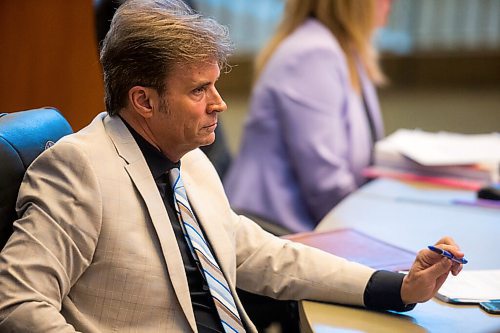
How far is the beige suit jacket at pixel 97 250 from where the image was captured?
1314 mm

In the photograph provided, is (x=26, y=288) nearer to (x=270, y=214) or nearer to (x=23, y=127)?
(x=23, y=127)

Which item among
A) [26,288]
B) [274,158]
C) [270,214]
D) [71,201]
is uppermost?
[71,201]

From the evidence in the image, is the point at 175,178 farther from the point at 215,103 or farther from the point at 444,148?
the point at 444,148

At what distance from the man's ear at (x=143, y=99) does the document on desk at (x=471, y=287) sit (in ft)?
2.14

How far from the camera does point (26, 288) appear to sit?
130 cm

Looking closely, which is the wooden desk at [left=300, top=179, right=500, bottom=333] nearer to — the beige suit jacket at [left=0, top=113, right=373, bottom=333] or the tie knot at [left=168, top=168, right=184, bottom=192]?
the beige suit jacket at [left=0, top=113, right=373, bottom=333]

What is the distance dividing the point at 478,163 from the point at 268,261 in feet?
4.40

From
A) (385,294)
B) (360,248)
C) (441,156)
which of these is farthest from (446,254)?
(441,156)

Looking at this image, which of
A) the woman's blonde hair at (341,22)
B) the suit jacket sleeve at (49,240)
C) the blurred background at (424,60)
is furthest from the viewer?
the blurred background at (424,60)

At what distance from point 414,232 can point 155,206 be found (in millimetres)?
895

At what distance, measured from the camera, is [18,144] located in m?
1.48

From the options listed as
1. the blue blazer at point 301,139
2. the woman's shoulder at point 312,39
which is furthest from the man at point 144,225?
the woman's shoulder at point 312,39

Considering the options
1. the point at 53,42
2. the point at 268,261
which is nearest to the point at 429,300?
the point at 268,261

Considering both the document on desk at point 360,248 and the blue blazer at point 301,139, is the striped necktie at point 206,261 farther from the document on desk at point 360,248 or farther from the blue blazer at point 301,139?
the blue blazer at point 301,139
